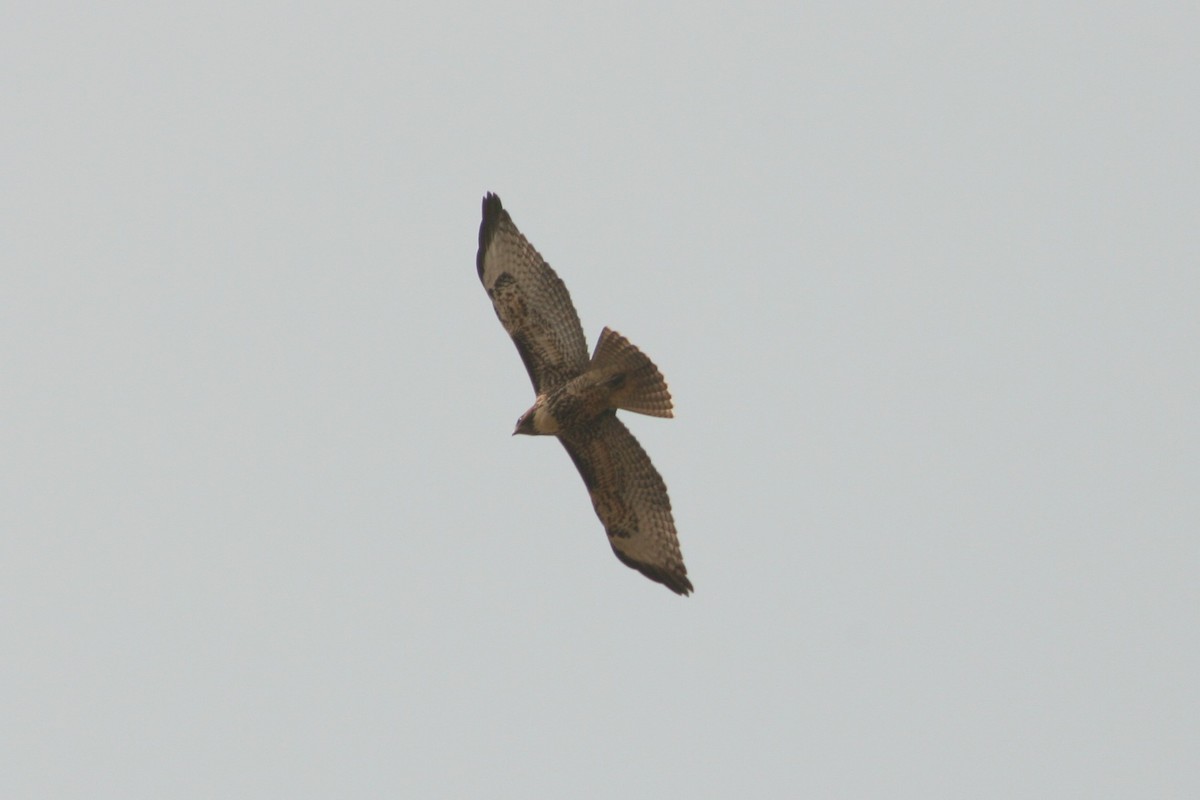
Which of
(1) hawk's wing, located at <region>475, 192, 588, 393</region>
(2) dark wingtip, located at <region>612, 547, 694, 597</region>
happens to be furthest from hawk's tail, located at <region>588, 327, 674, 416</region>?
(2) dark wingtip, located at <region>612, 547, 694, 597</region>

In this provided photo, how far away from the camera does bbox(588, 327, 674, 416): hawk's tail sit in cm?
1288

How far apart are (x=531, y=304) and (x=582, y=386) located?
835 millimetres

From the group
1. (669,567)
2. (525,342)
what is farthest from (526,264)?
(669,567)

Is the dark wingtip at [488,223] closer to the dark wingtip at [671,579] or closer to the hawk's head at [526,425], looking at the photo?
the hawk's head at [526,425]

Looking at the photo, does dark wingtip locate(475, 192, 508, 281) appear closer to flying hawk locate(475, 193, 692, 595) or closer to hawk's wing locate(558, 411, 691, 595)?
flying hawk locate(475, 193, 692, 595)

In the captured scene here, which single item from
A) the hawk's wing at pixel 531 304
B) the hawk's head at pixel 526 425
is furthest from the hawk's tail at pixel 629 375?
the hawk's head at pixel 526 425

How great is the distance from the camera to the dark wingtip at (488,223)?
13.7 metres

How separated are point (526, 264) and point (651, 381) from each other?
58.2 inches

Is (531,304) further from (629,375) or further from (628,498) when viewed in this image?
(628,498)

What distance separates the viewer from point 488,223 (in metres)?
13.7

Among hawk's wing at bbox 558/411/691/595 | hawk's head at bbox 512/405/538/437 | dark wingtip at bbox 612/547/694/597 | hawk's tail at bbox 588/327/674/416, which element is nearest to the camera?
hawk's tail at bbox 588/327/674/416

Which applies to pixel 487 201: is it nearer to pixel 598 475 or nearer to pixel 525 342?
pixel 525 342

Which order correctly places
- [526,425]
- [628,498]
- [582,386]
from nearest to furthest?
1. [582,386]
2. [526,425]
3. [628,498]

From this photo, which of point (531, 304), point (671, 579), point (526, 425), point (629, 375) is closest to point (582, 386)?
point (629, 375)
